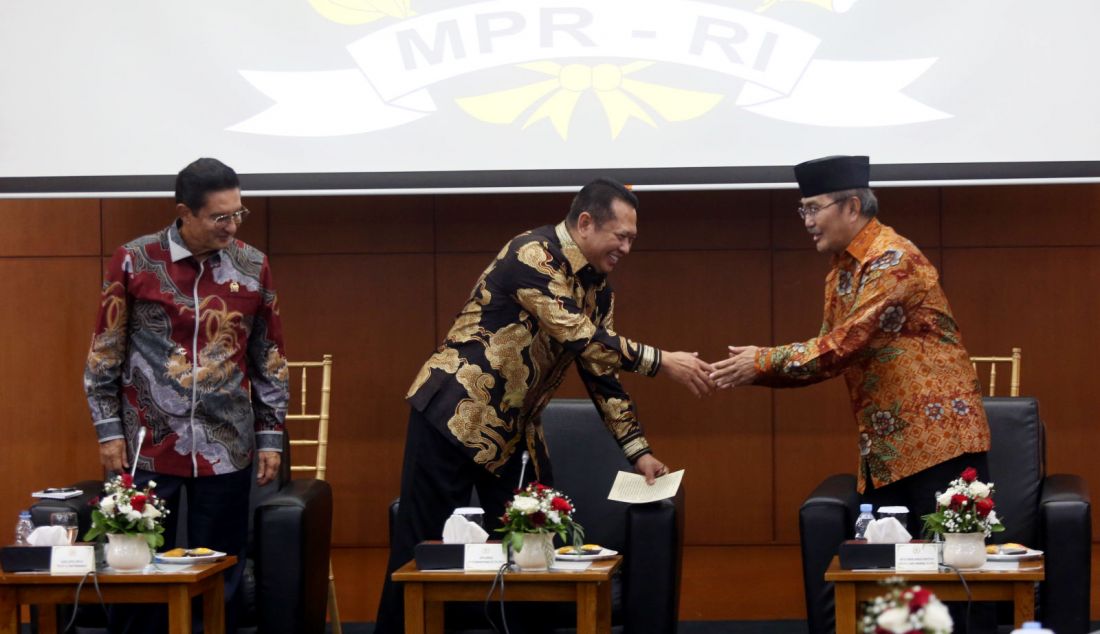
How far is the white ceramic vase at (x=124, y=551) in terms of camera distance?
2846 millimetres

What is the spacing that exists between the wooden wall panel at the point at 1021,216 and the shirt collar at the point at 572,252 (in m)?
1.78

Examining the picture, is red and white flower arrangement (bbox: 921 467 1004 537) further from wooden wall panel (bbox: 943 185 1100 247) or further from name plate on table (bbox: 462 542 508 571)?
wooden wall panel (bbox: 943 185 1100 247)

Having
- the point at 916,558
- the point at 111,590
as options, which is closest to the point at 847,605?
the point at 916,558

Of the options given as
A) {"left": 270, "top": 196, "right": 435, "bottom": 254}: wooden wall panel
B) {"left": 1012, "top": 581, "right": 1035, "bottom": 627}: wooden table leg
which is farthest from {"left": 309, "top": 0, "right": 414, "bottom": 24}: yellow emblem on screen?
{"left": 1012, "top": 581, "right": 1035, "bottom": 627}: wooden table leg

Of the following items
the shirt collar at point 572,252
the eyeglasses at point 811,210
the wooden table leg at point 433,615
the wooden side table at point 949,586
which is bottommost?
the wooden table leg at point 433,615

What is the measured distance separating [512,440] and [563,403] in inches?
28.4

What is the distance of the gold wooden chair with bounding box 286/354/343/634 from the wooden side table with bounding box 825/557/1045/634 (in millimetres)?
1745

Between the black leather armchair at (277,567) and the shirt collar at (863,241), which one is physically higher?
the shirt collar at (863,241)

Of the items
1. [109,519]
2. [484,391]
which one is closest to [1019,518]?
[484,391]

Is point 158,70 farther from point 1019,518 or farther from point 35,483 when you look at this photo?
point 1019,518

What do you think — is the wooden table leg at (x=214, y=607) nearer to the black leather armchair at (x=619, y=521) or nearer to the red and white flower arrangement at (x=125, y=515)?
the red and white flower arrangement at (x=125, y=515)

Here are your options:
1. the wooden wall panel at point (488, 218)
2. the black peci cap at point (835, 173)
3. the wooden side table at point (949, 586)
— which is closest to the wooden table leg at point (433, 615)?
the wooden side table at point (949, 586)

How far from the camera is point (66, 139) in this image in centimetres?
419

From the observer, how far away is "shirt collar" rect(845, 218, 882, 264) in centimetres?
324
